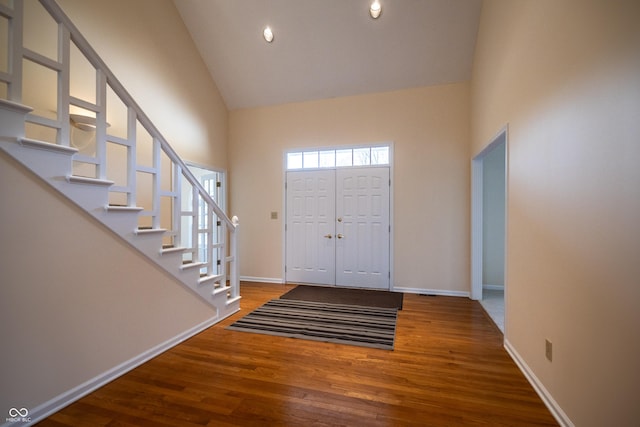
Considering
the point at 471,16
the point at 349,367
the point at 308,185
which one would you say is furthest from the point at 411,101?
the point at 349,367

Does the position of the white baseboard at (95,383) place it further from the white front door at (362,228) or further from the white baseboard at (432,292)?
the white baseboard at (432,292)

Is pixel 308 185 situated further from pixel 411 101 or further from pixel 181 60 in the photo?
pixel 181 60

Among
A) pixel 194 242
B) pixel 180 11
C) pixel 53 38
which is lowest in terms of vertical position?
pixel 194 242

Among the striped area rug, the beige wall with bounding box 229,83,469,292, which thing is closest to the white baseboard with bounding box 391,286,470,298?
the beige wall with bounding box 229,83,469,292

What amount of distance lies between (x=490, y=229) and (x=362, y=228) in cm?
207

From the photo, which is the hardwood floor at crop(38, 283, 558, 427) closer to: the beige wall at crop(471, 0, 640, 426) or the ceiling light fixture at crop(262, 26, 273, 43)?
the beige wall at crop(471, 0, 640, 426)

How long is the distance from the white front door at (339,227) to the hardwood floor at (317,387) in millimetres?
1847

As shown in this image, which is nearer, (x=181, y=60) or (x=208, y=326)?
(x=208, y=326)

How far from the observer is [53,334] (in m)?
1.77

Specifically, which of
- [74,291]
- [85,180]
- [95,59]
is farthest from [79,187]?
[95,59]

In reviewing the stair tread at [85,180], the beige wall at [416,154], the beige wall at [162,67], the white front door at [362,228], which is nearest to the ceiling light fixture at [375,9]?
the beige wall at [416,154]

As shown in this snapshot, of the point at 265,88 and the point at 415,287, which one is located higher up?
the point at 265,88

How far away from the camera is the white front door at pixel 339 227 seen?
4598 mm

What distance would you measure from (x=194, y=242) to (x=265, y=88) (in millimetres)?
3117
